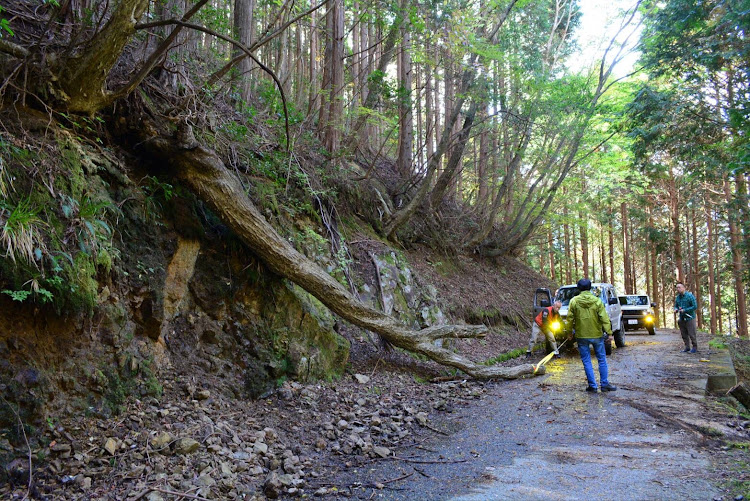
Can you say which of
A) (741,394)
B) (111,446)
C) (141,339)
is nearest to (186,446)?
(111,446)

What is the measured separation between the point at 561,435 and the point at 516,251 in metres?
18.7

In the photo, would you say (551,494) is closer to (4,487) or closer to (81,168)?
(4,487)

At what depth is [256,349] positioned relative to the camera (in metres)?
6.45

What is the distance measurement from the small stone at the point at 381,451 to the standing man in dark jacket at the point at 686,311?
409 inches

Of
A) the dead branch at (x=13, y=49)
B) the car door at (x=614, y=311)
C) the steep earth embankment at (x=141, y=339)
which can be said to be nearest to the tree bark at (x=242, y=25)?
the steep earth embankment at (x=141, y=339)

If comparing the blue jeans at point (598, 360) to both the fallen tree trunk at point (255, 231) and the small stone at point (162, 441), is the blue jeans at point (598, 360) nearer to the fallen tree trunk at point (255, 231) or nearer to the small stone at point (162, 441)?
the fallen tree trunk at point (255, 231)

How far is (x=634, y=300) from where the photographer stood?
830 inches

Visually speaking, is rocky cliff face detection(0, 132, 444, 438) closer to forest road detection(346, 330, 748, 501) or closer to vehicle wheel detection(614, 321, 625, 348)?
forest road detection(346, 330, 748, 501)

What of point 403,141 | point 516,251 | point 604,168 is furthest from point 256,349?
point 604,168

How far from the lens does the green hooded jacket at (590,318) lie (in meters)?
8.33

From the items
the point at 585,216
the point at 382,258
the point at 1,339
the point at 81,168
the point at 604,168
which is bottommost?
the point at 1,339

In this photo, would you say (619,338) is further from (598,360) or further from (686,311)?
(598,360)

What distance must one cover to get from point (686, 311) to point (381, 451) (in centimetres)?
1120

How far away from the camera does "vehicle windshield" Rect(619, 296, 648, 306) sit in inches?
821
